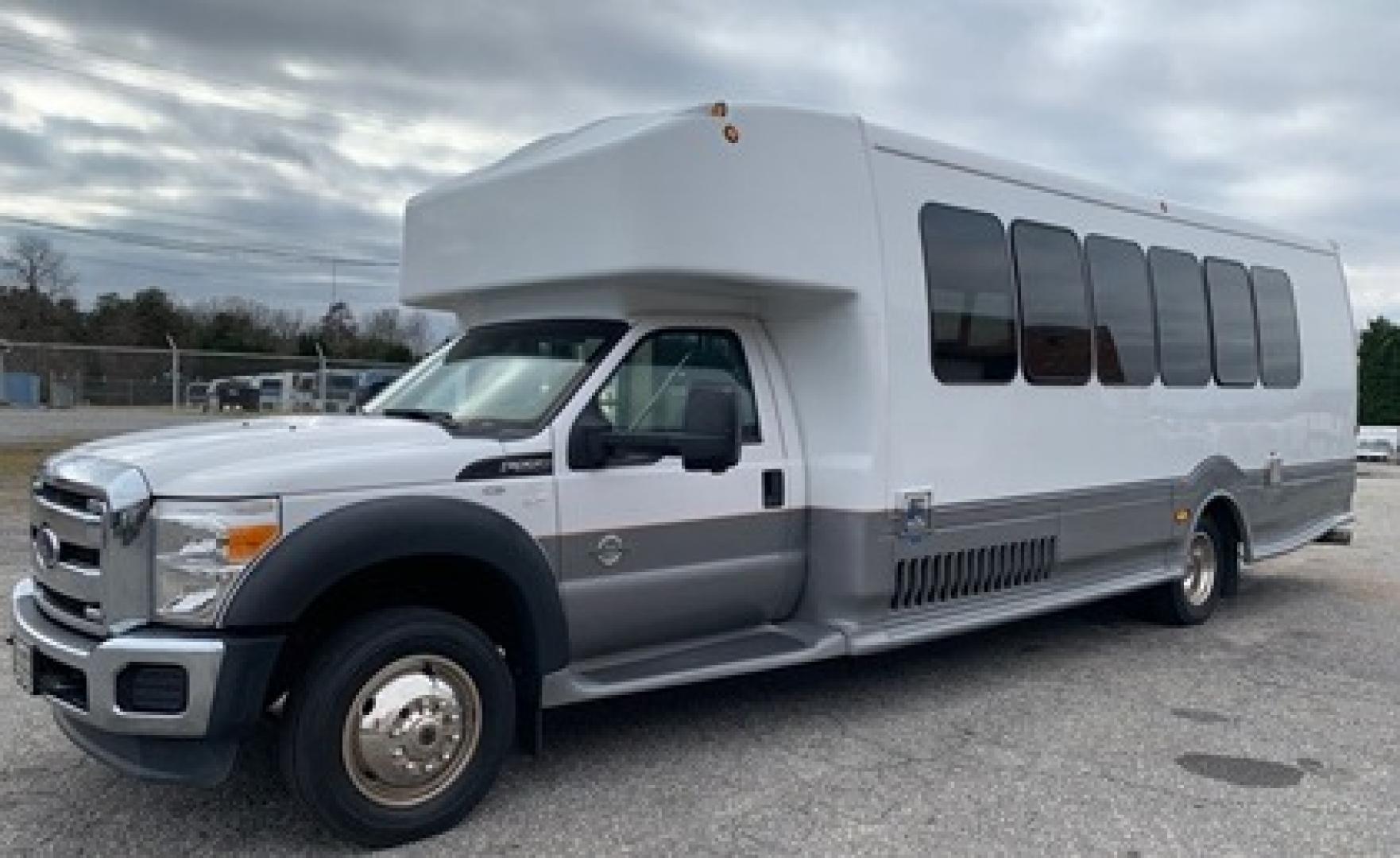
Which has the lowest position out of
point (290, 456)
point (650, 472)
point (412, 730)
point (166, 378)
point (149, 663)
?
point (412, 730)

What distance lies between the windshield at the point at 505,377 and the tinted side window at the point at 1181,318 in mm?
4519

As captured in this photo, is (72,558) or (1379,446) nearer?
(72,558)

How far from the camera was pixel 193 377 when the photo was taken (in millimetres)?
27969

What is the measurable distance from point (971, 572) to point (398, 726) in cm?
359

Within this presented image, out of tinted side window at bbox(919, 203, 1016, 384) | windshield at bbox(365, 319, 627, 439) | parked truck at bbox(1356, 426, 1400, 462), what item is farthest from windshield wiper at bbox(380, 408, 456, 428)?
parked truck at bbox(1356, 426, 1400, 462)

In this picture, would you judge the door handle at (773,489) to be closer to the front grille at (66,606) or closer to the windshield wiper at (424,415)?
the windshield wiper at (424,415)

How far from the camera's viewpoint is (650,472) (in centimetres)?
525

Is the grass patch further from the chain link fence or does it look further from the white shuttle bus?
the white shuttle bus

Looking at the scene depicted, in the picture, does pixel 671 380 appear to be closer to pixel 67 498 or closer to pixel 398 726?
pixel 398 726

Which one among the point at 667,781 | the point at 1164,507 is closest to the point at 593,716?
the point at 667,781

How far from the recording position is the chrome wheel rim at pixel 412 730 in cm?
425

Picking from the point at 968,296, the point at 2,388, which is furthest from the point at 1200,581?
the point at 2,388

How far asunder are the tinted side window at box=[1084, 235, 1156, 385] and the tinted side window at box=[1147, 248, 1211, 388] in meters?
0.14

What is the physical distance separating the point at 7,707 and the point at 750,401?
160 inches
